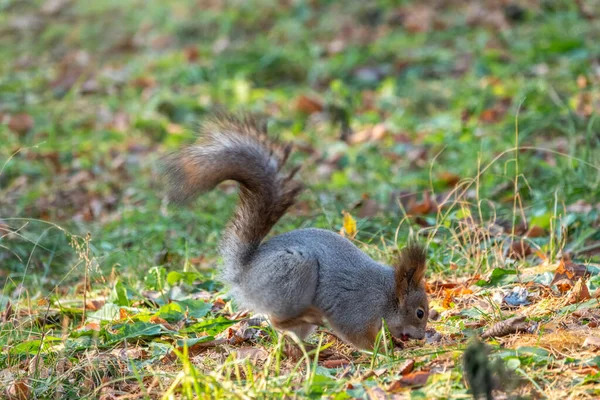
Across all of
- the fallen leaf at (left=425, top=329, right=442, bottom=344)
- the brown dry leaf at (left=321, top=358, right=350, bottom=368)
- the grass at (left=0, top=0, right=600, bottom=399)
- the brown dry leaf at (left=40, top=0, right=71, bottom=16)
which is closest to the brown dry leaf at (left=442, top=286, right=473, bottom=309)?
the grass at (left=0, top=0, right=600, bottom=399)

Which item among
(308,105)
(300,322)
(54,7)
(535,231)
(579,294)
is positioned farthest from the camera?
(54,7)

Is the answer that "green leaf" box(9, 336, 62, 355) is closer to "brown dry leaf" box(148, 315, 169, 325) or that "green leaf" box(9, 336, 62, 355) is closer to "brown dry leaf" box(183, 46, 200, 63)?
"brown dry leaf" box(148, 315, 169, 325)

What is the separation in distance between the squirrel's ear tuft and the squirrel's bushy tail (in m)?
0.40

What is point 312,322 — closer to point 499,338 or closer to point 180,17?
point 499,338

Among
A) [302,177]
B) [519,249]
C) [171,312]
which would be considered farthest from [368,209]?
[171,312]

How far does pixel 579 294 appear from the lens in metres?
2.91

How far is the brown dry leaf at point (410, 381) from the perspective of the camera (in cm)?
229

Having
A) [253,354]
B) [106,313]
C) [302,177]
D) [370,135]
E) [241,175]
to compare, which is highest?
[241,175]

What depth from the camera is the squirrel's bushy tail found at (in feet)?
9.20

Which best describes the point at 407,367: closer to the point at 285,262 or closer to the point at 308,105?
the point at 285,262

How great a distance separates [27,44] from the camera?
328 inches

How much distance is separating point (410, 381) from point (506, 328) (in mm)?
516

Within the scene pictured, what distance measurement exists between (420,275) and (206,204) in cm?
206

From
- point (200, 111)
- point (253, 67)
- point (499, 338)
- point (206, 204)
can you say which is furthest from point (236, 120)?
point (253, 67)
